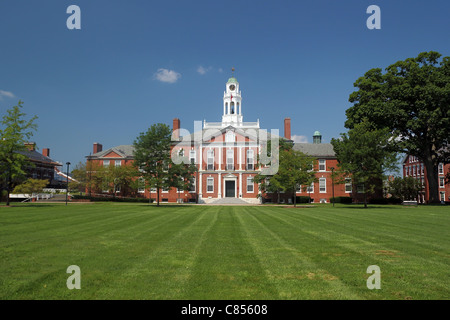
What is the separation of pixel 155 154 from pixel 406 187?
42.8 m

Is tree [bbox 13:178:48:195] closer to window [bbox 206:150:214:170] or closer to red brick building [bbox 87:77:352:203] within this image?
red brick building [bbox 87:77:352:203]

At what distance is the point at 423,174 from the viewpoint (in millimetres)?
63531

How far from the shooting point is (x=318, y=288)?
5801mm

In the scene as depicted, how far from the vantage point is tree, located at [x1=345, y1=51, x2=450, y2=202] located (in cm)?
3662

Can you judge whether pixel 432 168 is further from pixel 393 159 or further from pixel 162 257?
pixel 162 257

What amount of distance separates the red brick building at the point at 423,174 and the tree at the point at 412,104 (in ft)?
49.5

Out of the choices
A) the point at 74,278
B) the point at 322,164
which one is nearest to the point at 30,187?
the point at 74,278

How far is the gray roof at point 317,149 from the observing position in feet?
184

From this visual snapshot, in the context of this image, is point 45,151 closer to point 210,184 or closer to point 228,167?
point 210,184

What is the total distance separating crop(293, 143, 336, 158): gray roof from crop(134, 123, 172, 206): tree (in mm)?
28117

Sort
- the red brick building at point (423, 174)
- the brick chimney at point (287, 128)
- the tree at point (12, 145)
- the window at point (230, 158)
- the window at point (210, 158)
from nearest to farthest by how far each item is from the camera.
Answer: the tree at point (12, 145), the window at point (230, 158), the window at point (210, 158), the red brick building at point (423, 174), the brick chimney at point (287, 128)

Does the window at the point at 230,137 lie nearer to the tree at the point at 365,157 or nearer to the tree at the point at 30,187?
the tree at the point at 365,157

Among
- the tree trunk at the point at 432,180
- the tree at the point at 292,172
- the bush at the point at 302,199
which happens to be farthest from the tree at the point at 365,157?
the bush at the point at 302,199
